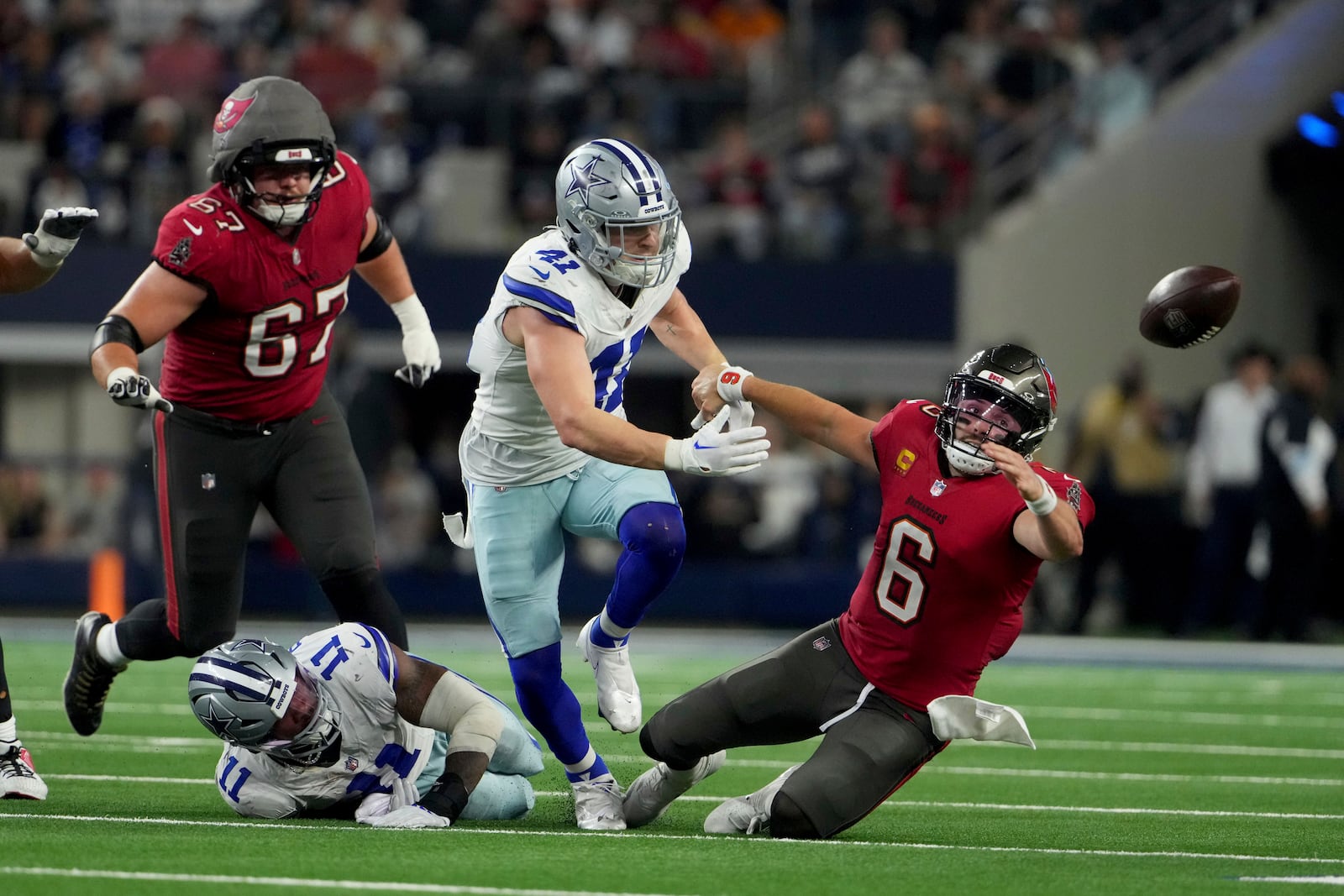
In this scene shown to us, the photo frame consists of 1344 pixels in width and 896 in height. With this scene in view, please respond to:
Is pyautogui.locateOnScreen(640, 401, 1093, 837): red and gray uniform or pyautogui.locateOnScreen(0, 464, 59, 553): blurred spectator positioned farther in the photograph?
pyautogui.locateOnScreen(0, 464, 59, 553): blurred spectator

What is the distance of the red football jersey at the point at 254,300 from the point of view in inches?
228

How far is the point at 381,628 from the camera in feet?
19.0

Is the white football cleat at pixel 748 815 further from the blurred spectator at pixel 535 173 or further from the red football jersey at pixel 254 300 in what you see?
the blurred spectator at pixel 535 173

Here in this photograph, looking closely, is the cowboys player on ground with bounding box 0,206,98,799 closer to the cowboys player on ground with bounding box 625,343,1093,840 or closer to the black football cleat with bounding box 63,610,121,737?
the black football cleat with bounding box 63,610,121,737

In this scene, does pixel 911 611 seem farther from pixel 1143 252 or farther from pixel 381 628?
pixel 1143 252

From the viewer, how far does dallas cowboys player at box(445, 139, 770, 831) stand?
5.31 metres

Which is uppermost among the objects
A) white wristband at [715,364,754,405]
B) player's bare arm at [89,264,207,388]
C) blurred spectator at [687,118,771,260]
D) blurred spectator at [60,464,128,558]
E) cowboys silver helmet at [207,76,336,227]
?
cowboys silver helmet at [207,76,336,227]

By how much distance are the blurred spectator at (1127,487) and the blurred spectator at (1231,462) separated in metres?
0.29

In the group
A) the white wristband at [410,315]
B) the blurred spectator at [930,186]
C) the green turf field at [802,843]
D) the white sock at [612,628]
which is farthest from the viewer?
the blurred spectator at [930,186]

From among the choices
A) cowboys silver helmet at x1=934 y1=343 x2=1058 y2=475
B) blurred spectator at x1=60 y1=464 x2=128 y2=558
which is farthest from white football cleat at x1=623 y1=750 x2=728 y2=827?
blurred spectator at x1=60 y1=464 x2=128 y2=558

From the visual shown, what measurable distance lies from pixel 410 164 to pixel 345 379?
2452 mm

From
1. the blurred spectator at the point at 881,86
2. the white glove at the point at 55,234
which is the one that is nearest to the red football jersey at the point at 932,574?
the white glove at the point at 55,234

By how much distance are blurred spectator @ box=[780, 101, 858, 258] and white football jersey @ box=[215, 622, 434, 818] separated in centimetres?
963

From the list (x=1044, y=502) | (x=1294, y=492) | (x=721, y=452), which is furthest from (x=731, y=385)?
(x=1294, y=492)
